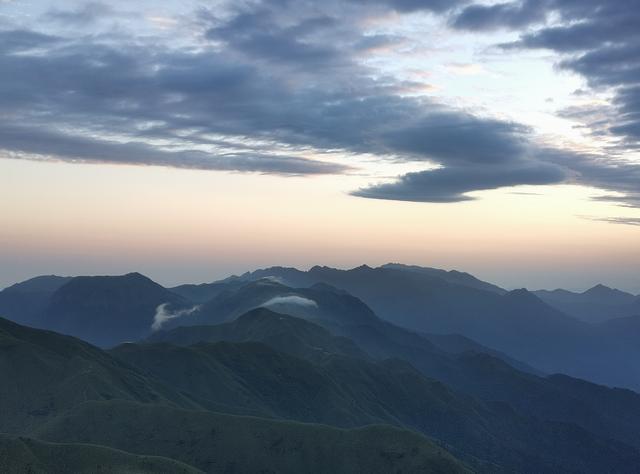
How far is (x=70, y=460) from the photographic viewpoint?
185 metres

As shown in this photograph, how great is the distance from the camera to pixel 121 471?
180m

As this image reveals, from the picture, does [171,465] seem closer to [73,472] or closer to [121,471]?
[121,471]

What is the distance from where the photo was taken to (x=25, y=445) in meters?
184

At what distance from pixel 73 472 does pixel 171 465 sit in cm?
2895

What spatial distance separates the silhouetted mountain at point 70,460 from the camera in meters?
176

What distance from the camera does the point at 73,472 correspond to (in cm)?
18100

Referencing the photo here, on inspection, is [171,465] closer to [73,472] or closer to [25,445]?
[73,472]

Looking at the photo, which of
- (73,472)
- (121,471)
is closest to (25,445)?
(73,472)

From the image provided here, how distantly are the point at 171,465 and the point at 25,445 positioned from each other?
148 ft

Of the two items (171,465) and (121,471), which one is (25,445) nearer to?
(121,471)

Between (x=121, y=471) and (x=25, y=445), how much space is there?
32208 mm

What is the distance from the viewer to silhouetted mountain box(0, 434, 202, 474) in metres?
176

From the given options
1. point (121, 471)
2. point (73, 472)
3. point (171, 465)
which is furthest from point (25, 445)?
point (171, 465)

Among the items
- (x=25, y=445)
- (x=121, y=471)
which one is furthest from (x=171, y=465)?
(x=25, y=445)
